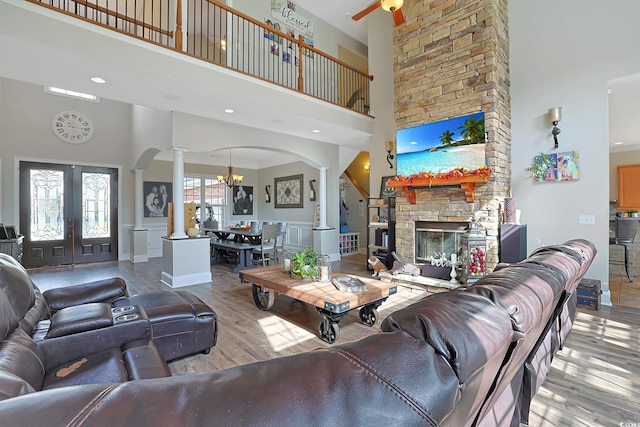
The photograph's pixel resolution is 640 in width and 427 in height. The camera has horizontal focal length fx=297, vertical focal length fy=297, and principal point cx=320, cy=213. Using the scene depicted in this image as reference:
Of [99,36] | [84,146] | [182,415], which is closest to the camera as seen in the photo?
[182,415]

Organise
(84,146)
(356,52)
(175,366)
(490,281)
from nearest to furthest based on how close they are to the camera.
Answer: (490,281), (175,366), (84,146), (356,52)

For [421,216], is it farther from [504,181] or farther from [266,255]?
[266,255]

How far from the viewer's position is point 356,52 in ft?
26.1

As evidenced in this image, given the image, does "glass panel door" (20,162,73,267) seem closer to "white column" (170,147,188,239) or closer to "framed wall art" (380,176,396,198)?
"white column" (170,147,188,239)

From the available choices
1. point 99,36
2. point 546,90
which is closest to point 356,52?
point 546,90

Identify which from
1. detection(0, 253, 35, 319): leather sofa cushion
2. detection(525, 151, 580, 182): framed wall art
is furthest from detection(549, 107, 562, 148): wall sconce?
detection(0, 253, 35, 319): leather sofa cushion

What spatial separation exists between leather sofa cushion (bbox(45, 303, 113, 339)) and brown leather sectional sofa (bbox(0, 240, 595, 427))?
4.15 feet

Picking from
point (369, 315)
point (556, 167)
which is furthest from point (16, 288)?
point (556, 167)

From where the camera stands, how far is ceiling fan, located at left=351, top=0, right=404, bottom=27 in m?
3.61

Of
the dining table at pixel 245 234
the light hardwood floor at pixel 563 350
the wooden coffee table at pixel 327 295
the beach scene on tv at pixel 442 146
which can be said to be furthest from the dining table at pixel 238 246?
the beach scene on tv at pixel 442 146

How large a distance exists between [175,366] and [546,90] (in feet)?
18.3

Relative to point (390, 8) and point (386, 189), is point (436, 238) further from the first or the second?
point (390, 8)

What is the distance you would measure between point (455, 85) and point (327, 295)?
3799mm

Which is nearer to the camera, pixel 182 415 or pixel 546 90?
pixel 182 415
